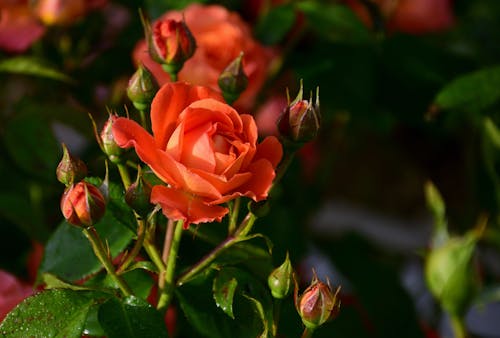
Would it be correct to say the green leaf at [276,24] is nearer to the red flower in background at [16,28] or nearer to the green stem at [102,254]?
the red flower in background at [16,28]

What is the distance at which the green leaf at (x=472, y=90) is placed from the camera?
1.63ft

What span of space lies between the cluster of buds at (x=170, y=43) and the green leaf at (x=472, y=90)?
0.18 meters

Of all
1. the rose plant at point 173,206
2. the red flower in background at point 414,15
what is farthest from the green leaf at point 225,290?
the red flower in background at point 414,15

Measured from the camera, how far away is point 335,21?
0.56 meters

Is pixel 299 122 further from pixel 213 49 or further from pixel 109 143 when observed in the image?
pixel 213 49

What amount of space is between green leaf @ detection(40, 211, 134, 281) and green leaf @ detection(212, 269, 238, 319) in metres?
0.05

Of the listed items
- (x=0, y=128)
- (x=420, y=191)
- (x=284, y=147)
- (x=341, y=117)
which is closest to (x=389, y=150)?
(x=420, y=191)

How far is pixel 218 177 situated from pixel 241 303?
0.20ft

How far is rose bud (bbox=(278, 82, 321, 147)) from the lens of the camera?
336 millimetres

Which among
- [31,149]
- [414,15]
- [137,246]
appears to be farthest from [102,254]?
[414,15]

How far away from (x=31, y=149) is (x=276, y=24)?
7.3 inches

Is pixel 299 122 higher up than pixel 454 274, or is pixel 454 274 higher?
pixel 299 122

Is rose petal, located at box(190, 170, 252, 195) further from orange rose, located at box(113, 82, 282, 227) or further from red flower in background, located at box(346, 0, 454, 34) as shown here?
red flower in background, located at box(346, 0, 454, 34)

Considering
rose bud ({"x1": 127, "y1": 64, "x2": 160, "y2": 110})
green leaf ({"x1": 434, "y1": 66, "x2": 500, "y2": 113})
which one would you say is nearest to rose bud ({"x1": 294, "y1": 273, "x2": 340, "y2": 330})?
rose bud ({"x1": 127, "y1": 64, "x2": 160, "y2": 110})
